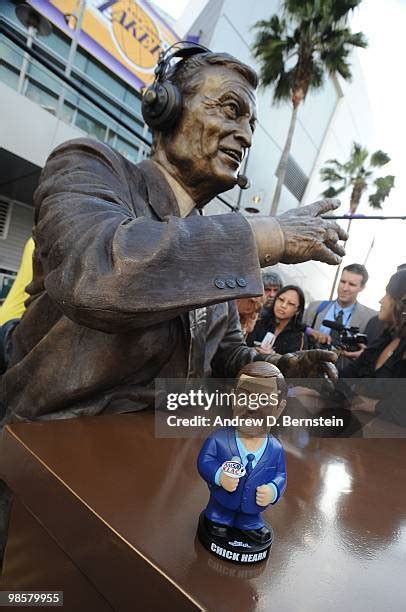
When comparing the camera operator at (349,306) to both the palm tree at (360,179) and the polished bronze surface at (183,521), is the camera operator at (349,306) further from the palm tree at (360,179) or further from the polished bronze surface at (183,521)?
the palm tree at (360,179)

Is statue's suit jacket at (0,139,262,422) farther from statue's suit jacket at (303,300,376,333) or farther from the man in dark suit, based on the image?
statue's suit jacket at (303,300,376,333)

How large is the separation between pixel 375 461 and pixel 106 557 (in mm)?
738

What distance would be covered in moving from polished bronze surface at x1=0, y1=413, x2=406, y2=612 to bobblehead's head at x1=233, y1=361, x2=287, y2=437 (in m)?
0.14

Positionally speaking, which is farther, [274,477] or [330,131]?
Answer: [330,131]

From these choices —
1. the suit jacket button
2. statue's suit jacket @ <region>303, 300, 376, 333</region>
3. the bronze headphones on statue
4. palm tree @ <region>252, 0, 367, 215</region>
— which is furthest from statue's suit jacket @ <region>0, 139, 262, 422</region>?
palm tree @ <region>252, 0, 367, 215</region>

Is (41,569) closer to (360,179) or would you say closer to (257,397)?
(257,397)

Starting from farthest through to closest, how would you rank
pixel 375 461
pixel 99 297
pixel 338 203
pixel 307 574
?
pixel 375 461, pixel 338 203, pixel 99 297, pixel 307 574

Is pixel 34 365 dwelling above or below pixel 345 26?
below

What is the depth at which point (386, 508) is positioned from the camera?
655 millimetres

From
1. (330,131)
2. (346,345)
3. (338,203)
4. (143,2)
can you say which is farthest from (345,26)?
(338,203)

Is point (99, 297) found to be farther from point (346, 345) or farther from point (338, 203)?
point (346, 345)

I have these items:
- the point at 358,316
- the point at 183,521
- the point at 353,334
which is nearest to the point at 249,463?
the point at 183,521

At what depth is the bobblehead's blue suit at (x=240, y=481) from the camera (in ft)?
1.51

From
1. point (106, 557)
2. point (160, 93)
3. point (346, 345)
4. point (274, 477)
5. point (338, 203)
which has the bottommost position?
point (106, 557)
